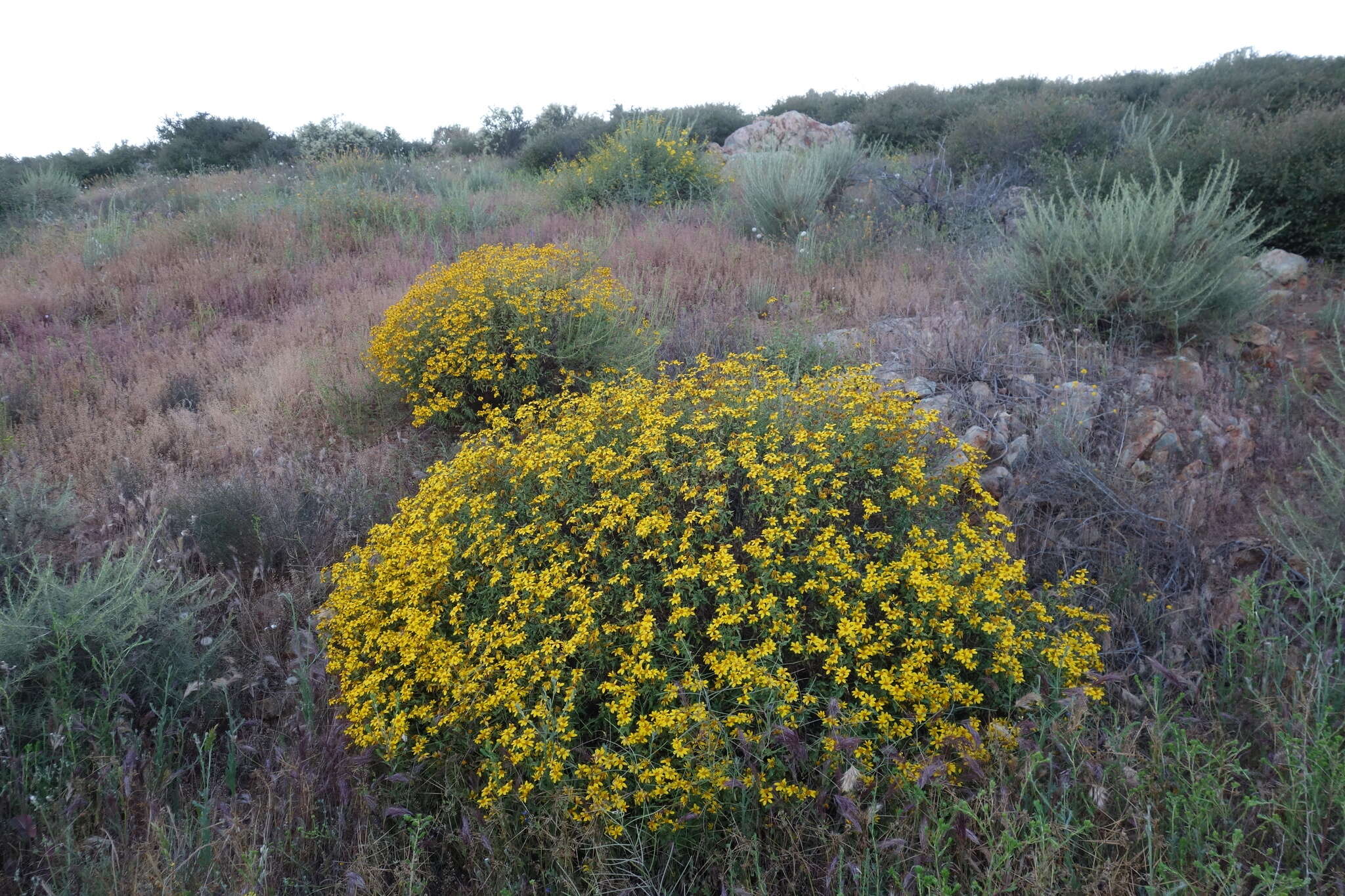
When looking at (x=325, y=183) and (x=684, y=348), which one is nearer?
(x=684, y=348)

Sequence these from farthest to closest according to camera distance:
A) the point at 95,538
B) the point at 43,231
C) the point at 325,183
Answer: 1. the point at 325,183
2. the point at 43,231
3. the point at 95,538

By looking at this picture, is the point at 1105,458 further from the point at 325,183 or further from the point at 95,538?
the point at 325,183

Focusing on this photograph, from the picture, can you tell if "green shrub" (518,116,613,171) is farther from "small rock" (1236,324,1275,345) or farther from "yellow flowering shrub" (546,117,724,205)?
"small rock" (1236,324,1275,345)

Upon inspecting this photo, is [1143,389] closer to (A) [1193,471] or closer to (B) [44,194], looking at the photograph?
(A) [1193,471]

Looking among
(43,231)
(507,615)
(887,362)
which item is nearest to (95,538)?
(507,615)

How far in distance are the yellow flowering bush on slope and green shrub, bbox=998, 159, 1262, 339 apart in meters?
2.69

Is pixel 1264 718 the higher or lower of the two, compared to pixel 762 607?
lower

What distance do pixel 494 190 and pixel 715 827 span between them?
1103 centimetres

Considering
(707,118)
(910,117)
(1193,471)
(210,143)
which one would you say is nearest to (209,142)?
(210,143)

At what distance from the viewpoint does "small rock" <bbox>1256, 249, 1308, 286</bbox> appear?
5.65 metres

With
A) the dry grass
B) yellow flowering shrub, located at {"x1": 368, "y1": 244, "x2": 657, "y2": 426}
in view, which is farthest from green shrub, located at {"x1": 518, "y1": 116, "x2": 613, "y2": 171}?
yellow flowering shrub, located at {"x1": 368, "y1": 244, "x2": 657, "y2": 426}

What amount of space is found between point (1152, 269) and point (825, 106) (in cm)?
1703

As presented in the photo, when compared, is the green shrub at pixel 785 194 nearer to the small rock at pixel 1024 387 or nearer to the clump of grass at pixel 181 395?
the small rock at pixel 1024 387

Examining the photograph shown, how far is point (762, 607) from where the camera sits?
2.28 metres
